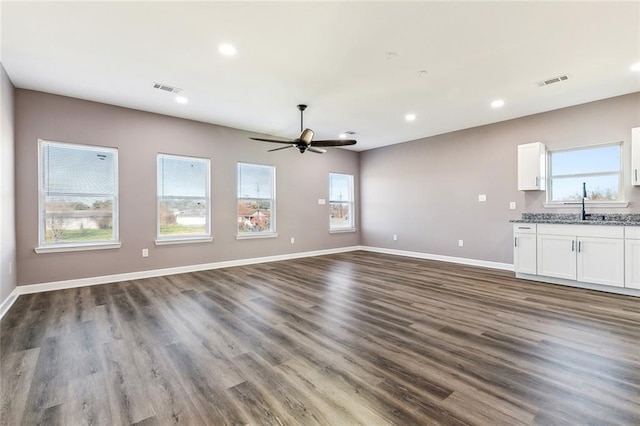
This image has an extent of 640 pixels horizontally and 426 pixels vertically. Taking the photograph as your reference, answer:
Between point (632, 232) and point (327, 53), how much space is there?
4530mm

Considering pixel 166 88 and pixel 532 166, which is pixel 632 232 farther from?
pixel 166 88

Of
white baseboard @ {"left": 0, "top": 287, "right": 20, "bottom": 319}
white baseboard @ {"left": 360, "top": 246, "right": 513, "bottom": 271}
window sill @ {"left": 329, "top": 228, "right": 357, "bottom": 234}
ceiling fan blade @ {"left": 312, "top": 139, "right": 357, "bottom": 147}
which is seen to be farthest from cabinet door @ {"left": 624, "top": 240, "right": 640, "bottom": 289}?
white baseboard @ {"left": 0, "top": 287, "right": 20, "bottom": 319}

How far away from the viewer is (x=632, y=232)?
12.6 ft

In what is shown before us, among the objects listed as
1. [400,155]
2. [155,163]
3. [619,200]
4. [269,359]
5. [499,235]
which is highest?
[400,155]

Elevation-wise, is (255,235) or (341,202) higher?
(341,202)

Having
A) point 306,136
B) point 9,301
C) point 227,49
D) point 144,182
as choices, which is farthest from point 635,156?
point 9,301

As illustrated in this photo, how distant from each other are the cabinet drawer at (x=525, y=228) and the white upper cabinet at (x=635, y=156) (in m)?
1.33

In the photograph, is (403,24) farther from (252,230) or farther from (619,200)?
(252,230)

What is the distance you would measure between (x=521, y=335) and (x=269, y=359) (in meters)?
2.25

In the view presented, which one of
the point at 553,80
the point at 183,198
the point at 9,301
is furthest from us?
the point at 183,198

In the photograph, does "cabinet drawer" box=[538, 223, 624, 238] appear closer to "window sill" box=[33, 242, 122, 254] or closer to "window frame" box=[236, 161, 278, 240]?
"window frame" box=[236, 161, 278, 240]

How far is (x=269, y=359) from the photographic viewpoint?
89.6 inches

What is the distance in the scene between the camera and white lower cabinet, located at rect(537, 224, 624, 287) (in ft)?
12.9

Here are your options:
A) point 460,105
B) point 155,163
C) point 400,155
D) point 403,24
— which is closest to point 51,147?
point 155,163
